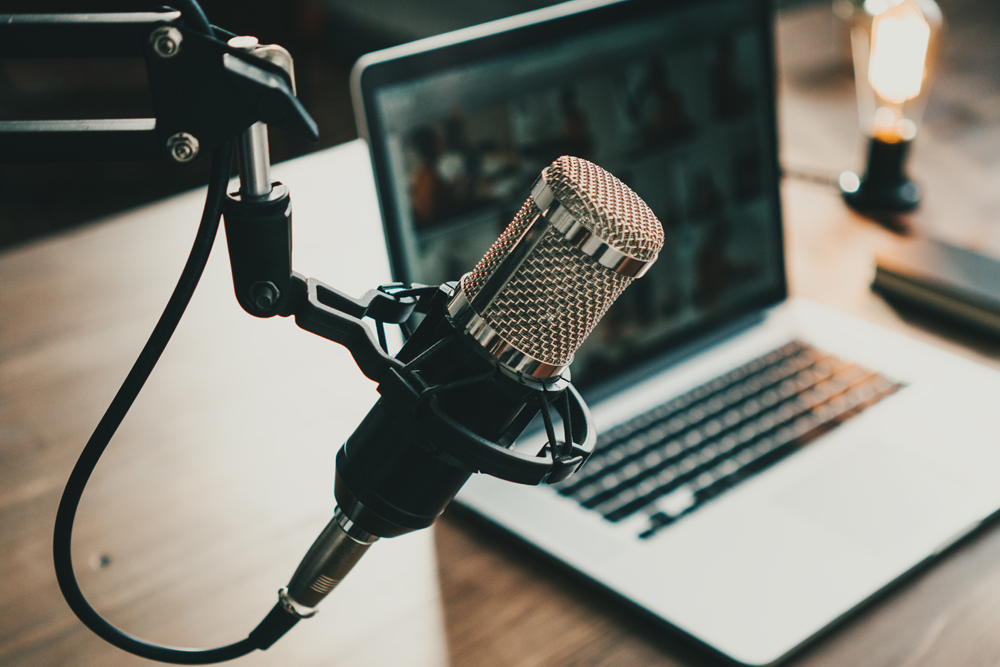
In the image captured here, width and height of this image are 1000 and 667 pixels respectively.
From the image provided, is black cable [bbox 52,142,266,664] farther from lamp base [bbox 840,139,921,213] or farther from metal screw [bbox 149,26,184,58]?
lamp base [bbox 840,139,921,213]

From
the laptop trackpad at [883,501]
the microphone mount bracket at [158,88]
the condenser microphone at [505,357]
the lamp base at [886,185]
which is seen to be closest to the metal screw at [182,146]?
the microphone mount bracket at [158,88]

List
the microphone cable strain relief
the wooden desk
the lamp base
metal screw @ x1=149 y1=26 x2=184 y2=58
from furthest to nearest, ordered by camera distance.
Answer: the lamp base
the wooden desk
the microphone cable strain relief
metal screw @ x1=149 y1=26 x2=184 y2=58

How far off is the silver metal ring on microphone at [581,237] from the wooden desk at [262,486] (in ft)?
1.12

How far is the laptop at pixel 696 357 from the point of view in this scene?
23.5 inches

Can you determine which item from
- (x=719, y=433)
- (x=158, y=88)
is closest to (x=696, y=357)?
(x=719, y=433)

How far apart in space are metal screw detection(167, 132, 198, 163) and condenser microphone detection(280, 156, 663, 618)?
0.10 meters

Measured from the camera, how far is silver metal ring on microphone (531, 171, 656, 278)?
29cm

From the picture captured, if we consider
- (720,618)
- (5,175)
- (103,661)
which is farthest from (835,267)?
(5,175)

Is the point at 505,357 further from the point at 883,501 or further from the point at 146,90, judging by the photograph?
the point at 146,90

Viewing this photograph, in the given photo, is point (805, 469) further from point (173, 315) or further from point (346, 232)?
point (346, 232)

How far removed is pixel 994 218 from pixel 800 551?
0.70 meters

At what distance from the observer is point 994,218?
3.56 feet

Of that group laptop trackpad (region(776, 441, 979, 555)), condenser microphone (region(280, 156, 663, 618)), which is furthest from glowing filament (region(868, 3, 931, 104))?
condenser microphone (region(280, 156, 663, 618))

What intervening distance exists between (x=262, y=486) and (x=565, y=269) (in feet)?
1.61
